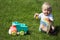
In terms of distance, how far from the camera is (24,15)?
5305 mm

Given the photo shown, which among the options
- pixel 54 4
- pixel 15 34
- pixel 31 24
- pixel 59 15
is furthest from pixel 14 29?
pixel 54 4

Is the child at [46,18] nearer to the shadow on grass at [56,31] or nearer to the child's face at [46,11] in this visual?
the child's face at [46,11]

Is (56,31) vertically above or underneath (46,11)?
underneath

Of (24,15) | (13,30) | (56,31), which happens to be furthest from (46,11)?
(24,15)

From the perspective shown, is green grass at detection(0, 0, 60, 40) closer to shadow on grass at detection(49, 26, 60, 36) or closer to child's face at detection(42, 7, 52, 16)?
shadow on grass at detection(49, 26, 60, 36)

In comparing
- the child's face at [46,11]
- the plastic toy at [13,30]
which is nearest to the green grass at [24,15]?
the plastic toy at [13,30]

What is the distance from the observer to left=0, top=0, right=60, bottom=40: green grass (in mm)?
4480

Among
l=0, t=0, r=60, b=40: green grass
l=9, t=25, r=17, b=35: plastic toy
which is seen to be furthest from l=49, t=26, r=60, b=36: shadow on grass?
l=9, t=25, r=17, b=35: plastic toy

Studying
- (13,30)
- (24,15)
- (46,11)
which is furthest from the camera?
(24,15)

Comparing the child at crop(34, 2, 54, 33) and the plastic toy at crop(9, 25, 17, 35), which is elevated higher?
the child at crop(34, 2, 54, 33)

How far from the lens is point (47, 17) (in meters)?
4.54

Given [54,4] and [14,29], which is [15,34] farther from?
[54,4]

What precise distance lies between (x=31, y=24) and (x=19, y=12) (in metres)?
0.66

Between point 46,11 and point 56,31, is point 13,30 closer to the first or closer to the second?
point 46,11
